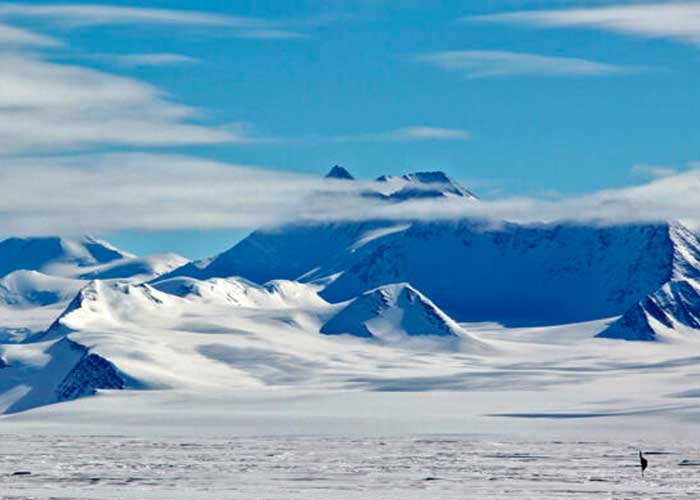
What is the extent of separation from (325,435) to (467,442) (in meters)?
20.6

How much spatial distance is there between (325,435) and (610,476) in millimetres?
63821

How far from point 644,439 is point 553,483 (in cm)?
5666

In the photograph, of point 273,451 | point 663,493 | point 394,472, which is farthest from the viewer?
point 273,451

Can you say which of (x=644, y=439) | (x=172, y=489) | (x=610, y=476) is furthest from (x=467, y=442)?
(x=172, y=489)

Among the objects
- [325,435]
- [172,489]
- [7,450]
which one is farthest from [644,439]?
[172,489]

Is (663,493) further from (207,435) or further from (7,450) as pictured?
(207,435)

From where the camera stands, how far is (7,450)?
15338 centimetres

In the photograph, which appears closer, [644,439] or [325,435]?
[644,439]

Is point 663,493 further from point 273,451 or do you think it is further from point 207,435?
point 207,435

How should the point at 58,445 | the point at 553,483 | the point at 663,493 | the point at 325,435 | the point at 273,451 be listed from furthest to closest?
the point at 325,435, the point at 58,445, the point at 273,451, the point at 553,483, the point at 663,493

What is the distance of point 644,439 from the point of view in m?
172

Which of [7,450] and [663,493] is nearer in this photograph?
[663,493]

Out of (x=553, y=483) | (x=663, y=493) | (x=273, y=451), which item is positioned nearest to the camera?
(x=663, y=493)

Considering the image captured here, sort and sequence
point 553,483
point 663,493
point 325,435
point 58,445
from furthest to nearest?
point 325,435 < point 58,445 < point 553,483 < point 663,493
